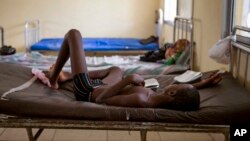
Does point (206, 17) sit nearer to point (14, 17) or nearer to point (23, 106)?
point (23, 106)

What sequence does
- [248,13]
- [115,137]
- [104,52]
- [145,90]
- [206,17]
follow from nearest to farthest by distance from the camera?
[145,90] → [248,13] → [115,137] → [206,17] → [104,52]

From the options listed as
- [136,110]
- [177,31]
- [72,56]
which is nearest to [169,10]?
[177,31]

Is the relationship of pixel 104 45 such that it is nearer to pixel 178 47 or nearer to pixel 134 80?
pixel 178 47

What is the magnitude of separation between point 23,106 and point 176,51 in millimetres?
2382

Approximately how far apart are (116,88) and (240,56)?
0.96 metres

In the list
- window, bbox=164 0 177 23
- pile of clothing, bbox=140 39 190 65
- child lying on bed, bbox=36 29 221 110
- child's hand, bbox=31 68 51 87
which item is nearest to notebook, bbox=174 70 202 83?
child lying on bed, bbox=36 29 221 110

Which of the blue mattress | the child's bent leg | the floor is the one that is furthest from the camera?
the blue mattress

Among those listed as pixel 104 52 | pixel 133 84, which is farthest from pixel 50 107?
pixel 104 52

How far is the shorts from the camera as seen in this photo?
2326 mm

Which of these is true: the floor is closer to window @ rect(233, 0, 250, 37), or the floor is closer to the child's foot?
the child's foot

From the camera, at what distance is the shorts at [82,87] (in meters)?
2.33

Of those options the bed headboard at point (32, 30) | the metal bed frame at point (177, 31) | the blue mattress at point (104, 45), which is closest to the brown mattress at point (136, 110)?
the metal bed frame at point (177, 31)

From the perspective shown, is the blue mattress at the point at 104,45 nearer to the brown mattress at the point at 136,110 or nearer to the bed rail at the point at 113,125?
the brown mattress at the point at 136,110

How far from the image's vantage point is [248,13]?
2.48m
